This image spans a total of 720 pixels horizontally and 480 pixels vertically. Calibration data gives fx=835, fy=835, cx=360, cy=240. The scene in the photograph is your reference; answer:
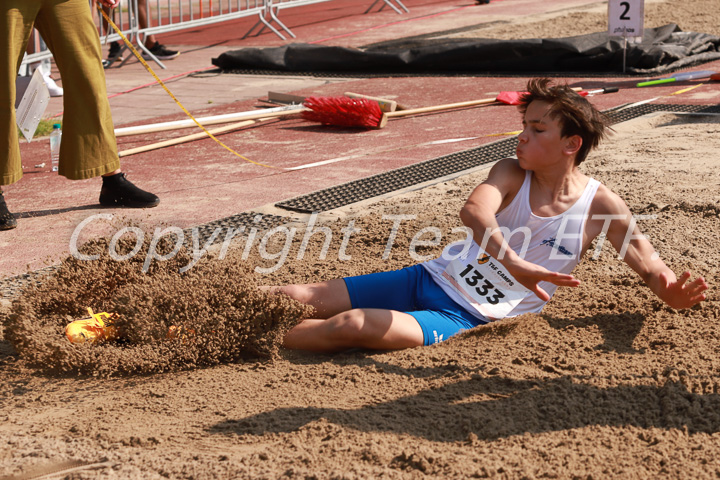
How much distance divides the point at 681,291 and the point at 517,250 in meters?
0.61

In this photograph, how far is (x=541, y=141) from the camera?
3139 millimetres

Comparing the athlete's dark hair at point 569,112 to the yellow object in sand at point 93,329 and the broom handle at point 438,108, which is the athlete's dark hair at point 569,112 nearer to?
the yellow object in sand at point 93,329

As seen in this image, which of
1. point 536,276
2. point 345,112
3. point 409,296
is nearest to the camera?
point 536,276

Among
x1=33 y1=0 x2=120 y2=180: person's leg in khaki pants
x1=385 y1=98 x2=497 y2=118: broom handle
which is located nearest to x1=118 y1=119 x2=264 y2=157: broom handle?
x1=385 y1=98 x2=497 y2=118: broom handle

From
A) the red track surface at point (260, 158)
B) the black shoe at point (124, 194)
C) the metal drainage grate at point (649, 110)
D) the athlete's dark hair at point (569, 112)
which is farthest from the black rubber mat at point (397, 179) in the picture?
the athlete's dark hair at point (569, 112)

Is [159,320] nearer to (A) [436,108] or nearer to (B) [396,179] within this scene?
(B) [396,179]

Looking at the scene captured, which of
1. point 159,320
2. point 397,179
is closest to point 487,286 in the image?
point 159,320

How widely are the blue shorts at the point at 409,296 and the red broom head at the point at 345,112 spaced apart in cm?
366

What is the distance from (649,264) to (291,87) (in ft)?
21.0

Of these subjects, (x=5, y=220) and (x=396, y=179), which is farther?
(x=396, y=179)

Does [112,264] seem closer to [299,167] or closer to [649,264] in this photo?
[649,264]

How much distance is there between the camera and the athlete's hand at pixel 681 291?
9.47 feet

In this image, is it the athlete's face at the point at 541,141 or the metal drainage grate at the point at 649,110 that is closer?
the athlete's face at the point at 541,141

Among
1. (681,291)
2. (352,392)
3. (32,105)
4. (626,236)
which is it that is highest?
(32,105)
